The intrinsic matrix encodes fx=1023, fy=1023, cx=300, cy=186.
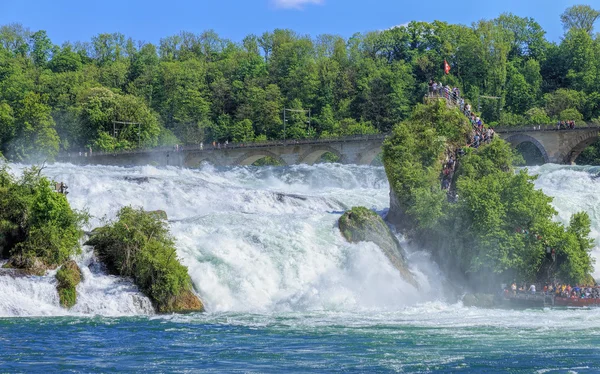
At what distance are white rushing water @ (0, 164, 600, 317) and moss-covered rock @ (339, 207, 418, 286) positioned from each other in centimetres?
46

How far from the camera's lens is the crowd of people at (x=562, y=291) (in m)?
41.9

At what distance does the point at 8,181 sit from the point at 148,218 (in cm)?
637

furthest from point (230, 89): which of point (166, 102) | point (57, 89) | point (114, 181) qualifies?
point (114, 181)

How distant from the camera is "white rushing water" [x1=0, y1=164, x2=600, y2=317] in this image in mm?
38062

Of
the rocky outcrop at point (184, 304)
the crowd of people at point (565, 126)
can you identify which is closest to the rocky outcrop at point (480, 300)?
the rocky outcrop at point (184, 304)

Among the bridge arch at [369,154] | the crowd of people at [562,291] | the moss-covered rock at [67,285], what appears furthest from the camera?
the bridge arch at [369,154]

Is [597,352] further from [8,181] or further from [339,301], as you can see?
[8,181]

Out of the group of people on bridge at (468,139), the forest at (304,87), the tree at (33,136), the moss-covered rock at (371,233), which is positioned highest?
the forest at (304,87)

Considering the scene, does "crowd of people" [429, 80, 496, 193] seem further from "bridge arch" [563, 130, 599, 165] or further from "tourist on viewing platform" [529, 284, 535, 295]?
"bridge arch" [563, 130, 599, 165]

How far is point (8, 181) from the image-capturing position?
42.4 meters

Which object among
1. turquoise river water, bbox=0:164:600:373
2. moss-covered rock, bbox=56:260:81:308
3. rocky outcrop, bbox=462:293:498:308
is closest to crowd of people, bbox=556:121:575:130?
turquoise river water, bbox=0:164:600:373

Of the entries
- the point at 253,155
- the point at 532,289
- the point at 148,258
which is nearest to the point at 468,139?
the point at 532,289

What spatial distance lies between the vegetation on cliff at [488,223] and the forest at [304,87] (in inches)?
1911

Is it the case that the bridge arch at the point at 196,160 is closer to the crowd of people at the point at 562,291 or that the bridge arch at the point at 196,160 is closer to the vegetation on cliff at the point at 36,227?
the vegetation on cliff at the point at 36,227
